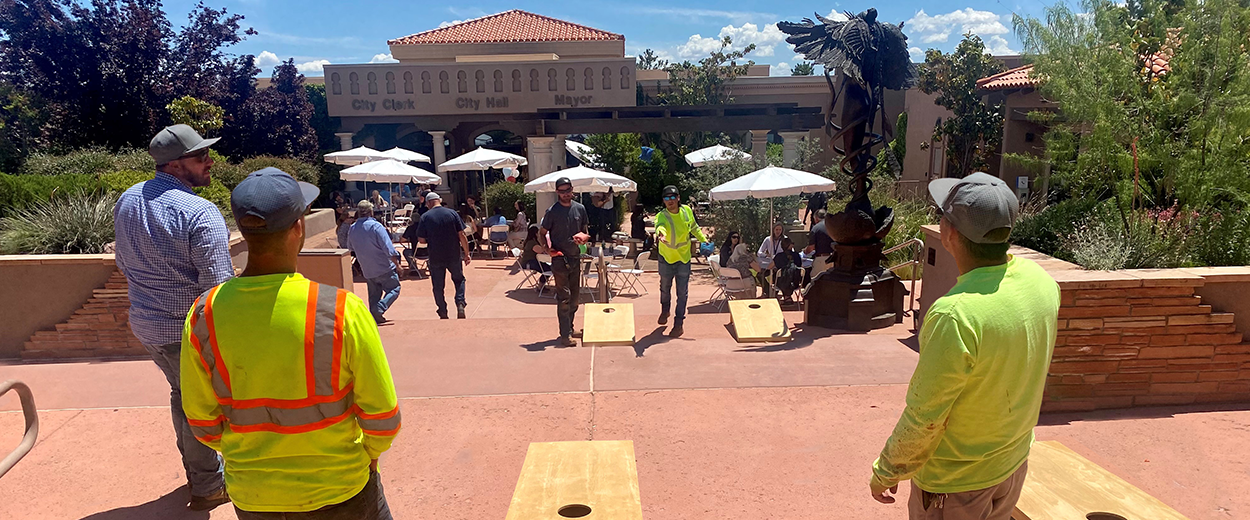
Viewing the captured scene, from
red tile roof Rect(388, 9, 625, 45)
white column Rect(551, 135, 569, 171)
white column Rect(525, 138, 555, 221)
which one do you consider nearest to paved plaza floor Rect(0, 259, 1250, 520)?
white column Rect(525, 138, 555, 221)

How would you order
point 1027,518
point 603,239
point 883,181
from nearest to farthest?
point 1027,518, point 603,239, point 883,181

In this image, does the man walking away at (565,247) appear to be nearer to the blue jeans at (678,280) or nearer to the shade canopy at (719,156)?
the blue jeans at (678,280)

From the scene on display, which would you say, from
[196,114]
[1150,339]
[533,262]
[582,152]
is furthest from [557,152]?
[1150,339]

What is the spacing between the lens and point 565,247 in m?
6.59

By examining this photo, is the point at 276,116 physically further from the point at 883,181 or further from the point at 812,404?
the point at 812,404

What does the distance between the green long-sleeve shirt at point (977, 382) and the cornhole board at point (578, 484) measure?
110cm

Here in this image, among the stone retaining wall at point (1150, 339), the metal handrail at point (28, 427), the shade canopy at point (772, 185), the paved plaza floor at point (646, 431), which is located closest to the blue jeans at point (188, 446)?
the paved plaza floor at point (646, 431)

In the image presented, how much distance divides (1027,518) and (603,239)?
1353 centimetres

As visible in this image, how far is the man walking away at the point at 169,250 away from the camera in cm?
316

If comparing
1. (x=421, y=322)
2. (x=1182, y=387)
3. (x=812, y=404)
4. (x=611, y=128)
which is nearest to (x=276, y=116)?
(x=611, y=128)

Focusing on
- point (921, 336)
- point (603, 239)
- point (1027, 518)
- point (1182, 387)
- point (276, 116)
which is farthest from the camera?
point (276, 116)

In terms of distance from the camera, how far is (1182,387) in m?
4.52

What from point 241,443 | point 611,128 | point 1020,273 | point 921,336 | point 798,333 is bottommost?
point 798,333

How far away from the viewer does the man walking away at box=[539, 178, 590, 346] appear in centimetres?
641
